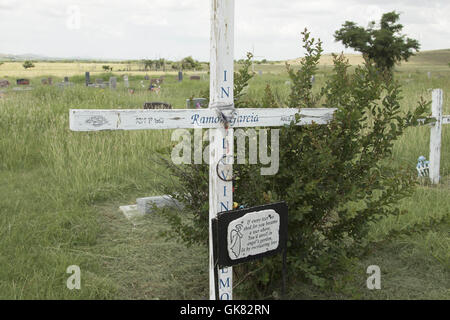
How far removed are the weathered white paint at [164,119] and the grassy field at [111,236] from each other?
695mm

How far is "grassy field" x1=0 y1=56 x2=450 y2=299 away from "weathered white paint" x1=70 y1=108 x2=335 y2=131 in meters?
0.70

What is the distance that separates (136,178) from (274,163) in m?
3.21

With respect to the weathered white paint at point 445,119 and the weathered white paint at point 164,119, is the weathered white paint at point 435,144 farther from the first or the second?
the weathered white paint at point 164,119

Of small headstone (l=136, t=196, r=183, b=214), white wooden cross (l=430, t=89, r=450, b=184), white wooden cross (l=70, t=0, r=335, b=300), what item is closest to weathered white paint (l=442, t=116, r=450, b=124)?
white wooden cross (l=430, t=89, r=450, b=184)

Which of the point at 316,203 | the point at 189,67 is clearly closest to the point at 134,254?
the point at 316,203

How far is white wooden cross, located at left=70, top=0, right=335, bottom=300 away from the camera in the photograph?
7.13ft

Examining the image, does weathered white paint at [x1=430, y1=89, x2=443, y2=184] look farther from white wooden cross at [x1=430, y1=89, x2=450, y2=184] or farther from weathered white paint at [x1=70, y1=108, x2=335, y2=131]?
weathered white paint at [x1=70, y1=108, x2=335, y2=131]

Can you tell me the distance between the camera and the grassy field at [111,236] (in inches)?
116

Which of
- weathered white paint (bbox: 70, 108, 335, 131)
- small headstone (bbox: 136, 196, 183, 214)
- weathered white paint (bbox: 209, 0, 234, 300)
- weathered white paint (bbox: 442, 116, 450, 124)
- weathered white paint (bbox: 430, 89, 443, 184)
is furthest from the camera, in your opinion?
weathered white paint (bbox: 442, 116, 450, 124)

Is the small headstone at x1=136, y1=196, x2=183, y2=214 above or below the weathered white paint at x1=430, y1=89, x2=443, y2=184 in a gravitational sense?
below

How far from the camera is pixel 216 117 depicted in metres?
2.33

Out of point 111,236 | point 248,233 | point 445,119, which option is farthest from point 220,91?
point 445,119
